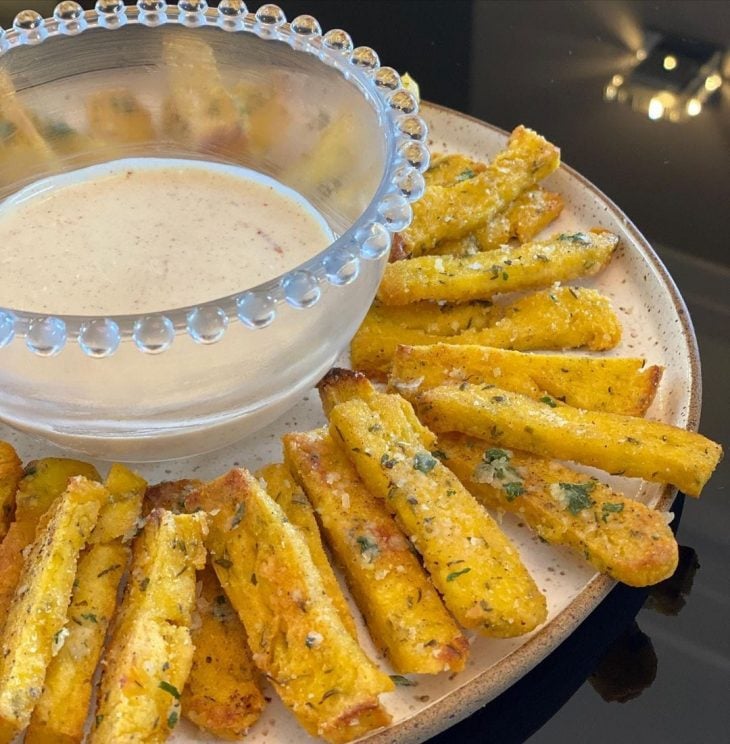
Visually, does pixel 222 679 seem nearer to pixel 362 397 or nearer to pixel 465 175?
pixel 362 397

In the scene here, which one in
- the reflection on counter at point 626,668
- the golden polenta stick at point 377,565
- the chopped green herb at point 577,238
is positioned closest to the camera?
the golden polenta stick at point 377,565

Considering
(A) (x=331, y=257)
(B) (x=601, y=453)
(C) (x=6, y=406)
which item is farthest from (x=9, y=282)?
(B) (x=601, y=453)

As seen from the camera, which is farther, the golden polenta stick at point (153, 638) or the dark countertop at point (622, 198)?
the dark countertop at point (622, 198)

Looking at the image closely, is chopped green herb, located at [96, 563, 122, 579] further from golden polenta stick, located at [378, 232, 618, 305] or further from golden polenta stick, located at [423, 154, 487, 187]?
→ golden polenta stick, located at [423, 154, 487, 187]

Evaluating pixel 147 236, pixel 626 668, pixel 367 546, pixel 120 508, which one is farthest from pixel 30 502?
pixel 626 668

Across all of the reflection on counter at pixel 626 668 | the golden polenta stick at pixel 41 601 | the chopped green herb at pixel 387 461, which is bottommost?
the reflection on counter at pixel 626 668

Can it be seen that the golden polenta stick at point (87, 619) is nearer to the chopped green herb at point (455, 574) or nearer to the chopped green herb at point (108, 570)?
the chopped green herb at point (108, 570)

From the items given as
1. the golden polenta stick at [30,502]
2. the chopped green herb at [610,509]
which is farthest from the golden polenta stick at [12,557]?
the chopped green herb at [610,509]

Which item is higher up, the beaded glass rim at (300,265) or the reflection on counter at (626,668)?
the beaded glass rim at (300,265)
